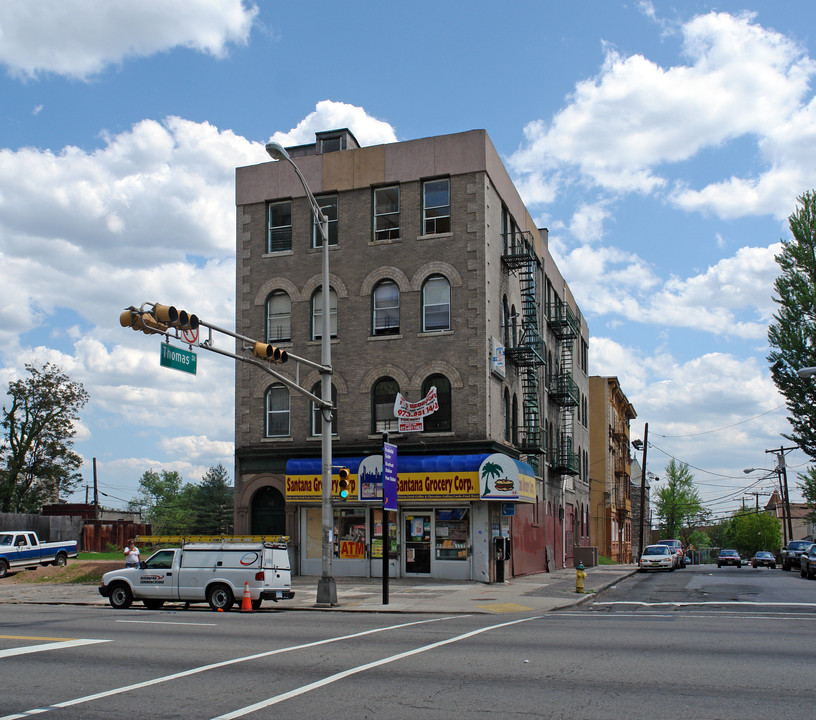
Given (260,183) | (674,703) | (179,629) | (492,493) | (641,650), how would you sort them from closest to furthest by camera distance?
(674,703) → (641,650) → (179,629) → (492,493) → (260,183)

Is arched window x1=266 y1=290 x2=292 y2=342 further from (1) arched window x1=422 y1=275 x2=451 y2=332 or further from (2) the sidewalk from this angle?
(2) the sidewalk

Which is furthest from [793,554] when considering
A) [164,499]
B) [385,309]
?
[164,499]

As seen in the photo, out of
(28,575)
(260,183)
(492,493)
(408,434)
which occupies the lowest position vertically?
(28,575)

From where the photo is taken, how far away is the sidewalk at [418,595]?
20844 millimetres

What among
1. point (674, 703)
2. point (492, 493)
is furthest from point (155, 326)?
point (492, 493)

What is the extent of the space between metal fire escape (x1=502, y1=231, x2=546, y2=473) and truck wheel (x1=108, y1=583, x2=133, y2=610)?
16.4 m

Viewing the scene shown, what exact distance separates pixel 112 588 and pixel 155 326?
9.09 m

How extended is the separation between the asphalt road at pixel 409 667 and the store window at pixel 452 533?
10.1 metres

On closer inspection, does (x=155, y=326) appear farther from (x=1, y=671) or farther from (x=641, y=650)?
(x=641, y=650)

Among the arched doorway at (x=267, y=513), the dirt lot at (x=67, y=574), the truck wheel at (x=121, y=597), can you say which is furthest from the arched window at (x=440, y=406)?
the dirt lot at (x=67, y=574)

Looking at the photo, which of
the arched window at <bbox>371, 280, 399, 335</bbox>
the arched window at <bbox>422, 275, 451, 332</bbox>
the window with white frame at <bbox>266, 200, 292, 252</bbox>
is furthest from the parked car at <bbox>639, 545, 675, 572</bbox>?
the window with white frame at <bbox>266, 200, 292, 252</bbox>

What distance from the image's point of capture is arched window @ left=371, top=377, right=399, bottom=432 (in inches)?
1174

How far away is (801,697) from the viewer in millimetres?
8961

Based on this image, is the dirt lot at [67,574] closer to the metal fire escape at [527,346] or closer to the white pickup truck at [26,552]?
the white pickup truck at [26,552]
